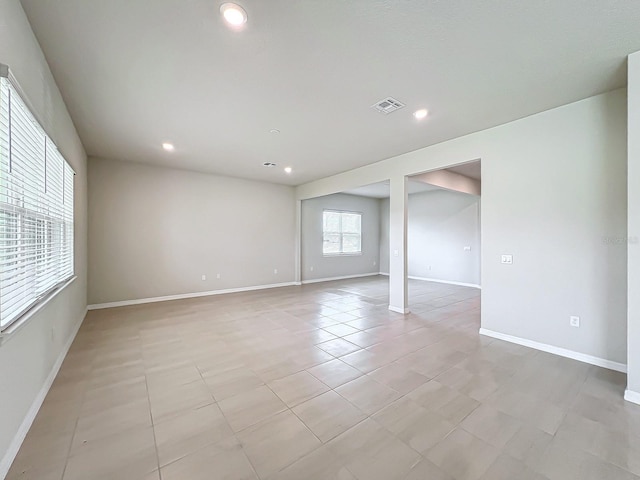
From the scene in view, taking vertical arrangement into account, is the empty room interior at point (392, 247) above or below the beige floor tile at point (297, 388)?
above

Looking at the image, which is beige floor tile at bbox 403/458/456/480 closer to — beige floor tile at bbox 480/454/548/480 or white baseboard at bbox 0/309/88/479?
beige floor tile at bbox 480/454/548/480

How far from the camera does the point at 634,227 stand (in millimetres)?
2158

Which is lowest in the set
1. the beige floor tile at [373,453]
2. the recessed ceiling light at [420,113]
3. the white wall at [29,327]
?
the beige floor tile at [373,453]

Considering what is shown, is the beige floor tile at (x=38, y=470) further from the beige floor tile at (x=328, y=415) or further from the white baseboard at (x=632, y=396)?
the white baseboard at (x=632, y=396)

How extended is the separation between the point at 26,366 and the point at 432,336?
4061mm

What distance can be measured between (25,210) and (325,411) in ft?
8.74

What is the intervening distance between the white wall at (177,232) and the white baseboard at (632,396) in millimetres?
6439

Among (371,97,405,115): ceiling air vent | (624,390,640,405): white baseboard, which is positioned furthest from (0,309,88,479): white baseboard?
(624,390,640,405): white baseboard

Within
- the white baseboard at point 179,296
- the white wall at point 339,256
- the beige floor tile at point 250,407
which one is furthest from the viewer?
the white wall at point 339,256

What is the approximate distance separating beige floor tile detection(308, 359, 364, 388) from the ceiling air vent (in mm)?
2863

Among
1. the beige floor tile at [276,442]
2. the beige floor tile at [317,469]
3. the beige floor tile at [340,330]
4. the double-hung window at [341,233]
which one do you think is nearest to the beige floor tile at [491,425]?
the beige floor tile at [317,469]

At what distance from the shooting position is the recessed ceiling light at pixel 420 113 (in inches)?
122

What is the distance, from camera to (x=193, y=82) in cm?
Result: 258

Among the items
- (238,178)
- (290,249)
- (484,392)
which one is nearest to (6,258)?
(484,392)
